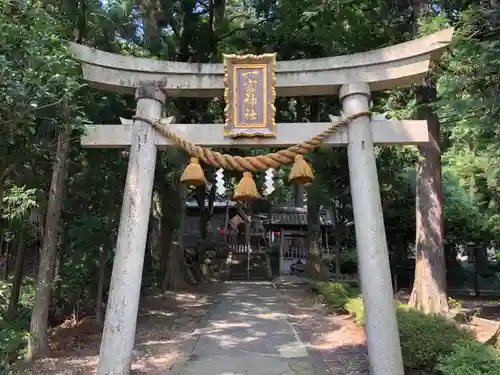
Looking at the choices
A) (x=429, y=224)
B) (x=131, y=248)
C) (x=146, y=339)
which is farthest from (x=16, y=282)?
(x=429, y=224)

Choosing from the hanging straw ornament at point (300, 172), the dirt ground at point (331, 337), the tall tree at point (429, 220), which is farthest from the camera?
the tall tree at point (429, 220)

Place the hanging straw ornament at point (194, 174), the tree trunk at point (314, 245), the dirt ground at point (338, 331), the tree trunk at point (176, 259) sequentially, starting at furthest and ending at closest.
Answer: the tree trunk at point (314, 245) < the tree trunk at point (176, 259) < the dirt ground at point (338, 331) < the hanging straw ornament at point (194, 174)

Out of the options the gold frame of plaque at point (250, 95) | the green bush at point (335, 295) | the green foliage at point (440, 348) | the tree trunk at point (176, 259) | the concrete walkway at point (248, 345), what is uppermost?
the gold frame of plaque at point (250, 95)

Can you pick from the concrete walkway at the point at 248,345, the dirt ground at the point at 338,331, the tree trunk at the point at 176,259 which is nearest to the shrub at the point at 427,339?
the dirt ground at the point at 338,331

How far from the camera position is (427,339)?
5.98 metres

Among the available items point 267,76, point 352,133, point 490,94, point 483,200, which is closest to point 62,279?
point 267,76

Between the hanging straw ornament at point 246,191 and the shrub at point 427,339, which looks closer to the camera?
the shrub at point 427,339

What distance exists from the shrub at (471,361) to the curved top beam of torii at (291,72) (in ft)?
12.1

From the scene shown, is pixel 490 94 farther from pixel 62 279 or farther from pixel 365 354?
pixel 62 279

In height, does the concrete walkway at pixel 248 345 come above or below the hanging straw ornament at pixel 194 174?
below

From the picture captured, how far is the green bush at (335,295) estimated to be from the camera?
1177cm

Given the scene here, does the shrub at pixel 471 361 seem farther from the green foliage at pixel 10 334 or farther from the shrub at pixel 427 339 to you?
the green foliage at pixel 10 334

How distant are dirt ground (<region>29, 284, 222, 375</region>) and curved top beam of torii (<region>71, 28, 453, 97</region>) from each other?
427 cm

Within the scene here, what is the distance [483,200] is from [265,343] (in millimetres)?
6179
